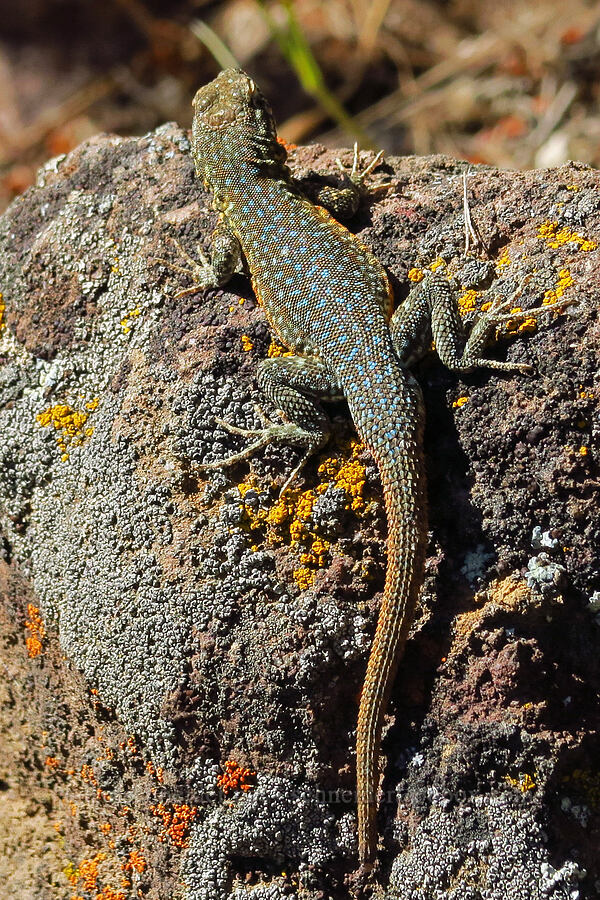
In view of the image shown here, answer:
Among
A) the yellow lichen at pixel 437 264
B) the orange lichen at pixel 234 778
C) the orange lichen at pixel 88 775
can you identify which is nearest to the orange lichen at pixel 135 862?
the orange lichen at pixel 88 775

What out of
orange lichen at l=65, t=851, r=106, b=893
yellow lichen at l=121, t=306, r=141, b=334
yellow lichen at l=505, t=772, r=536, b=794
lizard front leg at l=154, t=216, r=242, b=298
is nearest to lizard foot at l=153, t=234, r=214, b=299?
lizard front leg at l=154, t=216, r=242, b=298

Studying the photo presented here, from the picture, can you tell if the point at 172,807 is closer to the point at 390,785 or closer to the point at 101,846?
the point at 101,846

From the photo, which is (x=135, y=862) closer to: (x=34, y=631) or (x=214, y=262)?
(x=34, y=631)

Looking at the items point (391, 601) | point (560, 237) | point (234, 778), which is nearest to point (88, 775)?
point (234, 778)

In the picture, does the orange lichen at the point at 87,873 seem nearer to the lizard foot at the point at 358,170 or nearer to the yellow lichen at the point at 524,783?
the yellow lichen at the point at 524,783

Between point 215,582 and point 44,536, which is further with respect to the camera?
point 44,536

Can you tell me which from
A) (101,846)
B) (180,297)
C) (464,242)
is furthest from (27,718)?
(464,242)

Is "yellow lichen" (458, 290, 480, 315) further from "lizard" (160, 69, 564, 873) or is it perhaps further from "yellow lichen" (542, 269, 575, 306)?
"yellow lichen" (542, 269, 575, 306)
